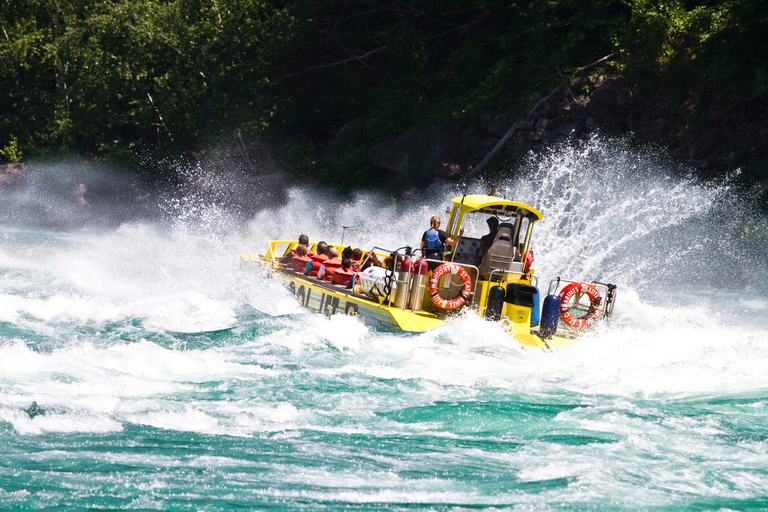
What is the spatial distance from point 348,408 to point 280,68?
1042 inches

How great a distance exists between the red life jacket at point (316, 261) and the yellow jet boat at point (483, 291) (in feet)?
6.03

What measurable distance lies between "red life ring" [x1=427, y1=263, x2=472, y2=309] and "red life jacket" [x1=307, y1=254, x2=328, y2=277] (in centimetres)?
355

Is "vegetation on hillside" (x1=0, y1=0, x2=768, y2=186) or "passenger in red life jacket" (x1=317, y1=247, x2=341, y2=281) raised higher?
"vegetation on hillside" (x1=0, y1=0, x2=768, y2=186)

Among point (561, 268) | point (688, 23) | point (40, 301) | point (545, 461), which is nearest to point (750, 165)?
point (688, 23)

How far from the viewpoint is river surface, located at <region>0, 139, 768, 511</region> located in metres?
4.16

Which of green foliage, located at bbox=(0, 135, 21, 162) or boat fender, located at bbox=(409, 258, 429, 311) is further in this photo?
green foliage, located at bbox=(0, 135, 21, 162)

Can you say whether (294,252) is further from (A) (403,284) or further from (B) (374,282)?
(A) (403,284)

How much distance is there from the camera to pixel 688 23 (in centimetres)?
1823

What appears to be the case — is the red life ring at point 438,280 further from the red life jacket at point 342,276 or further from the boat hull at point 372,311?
the red life jacket at point 342,276

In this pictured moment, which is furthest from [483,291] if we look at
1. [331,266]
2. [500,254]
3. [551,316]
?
[331,266]

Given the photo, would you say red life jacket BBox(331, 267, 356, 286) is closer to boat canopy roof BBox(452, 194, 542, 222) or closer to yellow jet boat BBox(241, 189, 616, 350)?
yellow jet boat BBox(241, 189, 616, 350)

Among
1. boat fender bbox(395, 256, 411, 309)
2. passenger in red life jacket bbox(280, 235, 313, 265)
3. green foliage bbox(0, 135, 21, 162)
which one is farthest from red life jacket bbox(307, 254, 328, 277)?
green foliage bbox(0, 135, 21, 162)

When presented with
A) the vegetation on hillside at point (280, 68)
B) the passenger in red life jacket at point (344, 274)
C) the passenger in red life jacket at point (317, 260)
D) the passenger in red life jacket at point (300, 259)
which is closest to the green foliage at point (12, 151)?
the vegetation on hillside at point (280, 68)

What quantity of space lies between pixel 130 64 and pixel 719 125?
932 inches
